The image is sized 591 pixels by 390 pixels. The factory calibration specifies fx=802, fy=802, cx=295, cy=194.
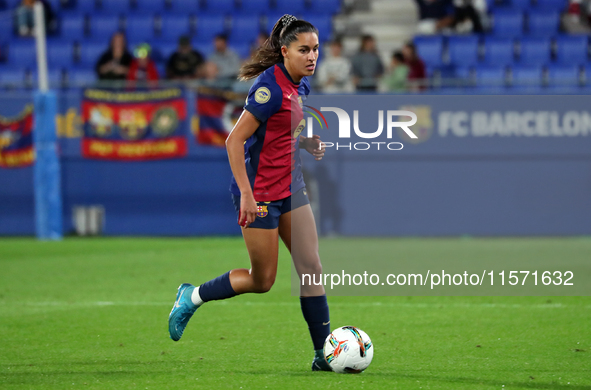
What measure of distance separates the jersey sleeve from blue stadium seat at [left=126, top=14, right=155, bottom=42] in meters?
12.0

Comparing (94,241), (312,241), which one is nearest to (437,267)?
(312,241)

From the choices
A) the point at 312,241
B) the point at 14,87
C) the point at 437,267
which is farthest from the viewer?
the point at 14,87

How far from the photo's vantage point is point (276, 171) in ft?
14.6

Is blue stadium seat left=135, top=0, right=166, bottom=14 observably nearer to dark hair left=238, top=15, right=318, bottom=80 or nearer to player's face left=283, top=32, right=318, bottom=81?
dark hair left=238, top=15, right=318, bottom=80

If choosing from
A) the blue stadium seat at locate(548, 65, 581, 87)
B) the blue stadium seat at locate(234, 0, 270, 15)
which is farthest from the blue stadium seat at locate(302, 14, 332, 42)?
the blue stadium seat at locate(548, 65, 581, 87)

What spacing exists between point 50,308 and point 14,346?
159 centimetres

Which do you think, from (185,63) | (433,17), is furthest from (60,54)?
(433,17)

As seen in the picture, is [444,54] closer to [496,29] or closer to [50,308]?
[496,29]

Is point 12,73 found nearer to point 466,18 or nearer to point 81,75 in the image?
point 81,75

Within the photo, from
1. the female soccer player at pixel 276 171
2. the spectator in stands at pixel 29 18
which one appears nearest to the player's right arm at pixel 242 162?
the female soccer player at pixel 276 171

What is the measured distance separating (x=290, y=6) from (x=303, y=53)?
12.7m

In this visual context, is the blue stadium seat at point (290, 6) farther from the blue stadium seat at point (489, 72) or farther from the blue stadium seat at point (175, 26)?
the blue stadium seat at point (489, 72)

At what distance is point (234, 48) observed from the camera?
15250 mm

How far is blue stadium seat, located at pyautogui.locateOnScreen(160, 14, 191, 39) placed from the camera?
1595cm
